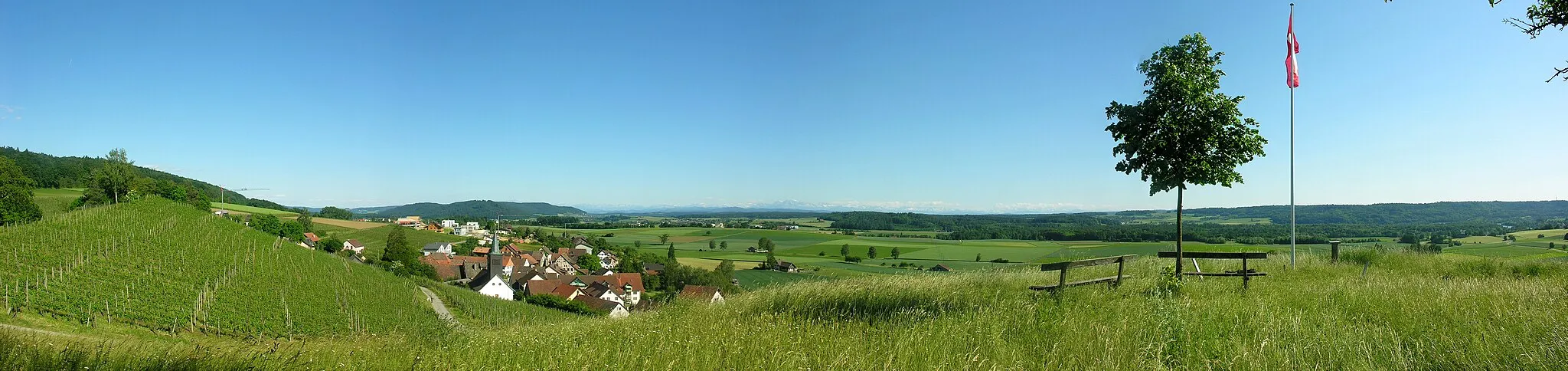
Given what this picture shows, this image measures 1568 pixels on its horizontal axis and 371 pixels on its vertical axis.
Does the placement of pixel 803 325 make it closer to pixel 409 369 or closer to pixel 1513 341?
pixel 409 369

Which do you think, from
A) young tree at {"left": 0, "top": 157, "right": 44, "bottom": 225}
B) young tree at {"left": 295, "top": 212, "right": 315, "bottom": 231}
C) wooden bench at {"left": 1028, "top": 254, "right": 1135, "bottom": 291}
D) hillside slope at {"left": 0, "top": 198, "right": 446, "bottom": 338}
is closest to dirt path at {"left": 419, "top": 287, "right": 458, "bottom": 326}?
hillside slope at {"left": 0, "top": 198, "right": 446, "bottom": 338}

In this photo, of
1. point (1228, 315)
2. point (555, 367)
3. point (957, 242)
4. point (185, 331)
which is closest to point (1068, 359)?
point (1228, 315)

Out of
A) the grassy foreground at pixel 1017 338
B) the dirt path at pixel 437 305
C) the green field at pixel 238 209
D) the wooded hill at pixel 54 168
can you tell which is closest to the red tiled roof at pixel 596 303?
the dirt path at pixel 437 305

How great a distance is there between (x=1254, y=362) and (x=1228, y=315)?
3032mm

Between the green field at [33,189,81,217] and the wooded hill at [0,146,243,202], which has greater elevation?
the wooded hill at [0,146,243,202]

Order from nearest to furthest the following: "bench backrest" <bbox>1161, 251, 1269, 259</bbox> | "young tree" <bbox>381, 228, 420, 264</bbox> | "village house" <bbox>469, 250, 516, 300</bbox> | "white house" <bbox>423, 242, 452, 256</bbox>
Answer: "bench backrest" <bbox>1161, 251, 1269, 259</bbox>
"village house" <bbox>469, 250, 516, 300</bbox>
"young tree" <bbox>381, 228, 420, 264</bbox>
"white house" <bbox>423, 242, 452, 256</bbox>

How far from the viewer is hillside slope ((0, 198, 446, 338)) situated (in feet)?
75.7

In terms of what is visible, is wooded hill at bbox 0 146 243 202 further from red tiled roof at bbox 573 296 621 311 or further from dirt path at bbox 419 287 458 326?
red tiled roof at bbox 573 296 621 311

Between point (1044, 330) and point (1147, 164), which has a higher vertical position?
point (1147, 164)

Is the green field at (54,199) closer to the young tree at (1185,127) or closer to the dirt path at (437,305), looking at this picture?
the dirt path at (437,305)

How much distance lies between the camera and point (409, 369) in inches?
192

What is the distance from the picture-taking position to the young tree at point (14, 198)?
4409cm

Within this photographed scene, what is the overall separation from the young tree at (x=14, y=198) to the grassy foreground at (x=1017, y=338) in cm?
5914

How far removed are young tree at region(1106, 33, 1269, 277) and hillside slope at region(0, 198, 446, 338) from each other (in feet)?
62.6
